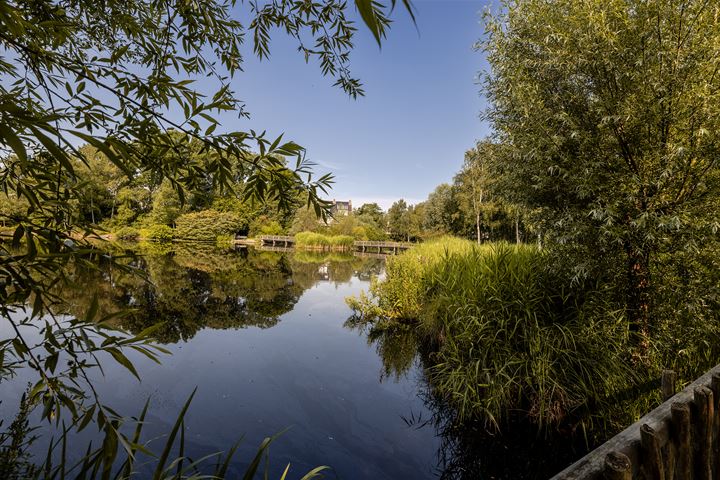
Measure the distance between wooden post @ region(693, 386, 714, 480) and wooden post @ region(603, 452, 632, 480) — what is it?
43.4 inches

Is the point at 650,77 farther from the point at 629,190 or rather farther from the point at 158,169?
the point at 158,169

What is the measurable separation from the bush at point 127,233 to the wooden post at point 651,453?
4658 cm

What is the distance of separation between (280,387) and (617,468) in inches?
228

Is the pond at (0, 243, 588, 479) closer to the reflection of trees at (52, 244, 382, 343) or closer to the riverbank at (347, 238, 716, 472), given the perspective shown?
the reflection of trees at (52, 244, 382, 343)

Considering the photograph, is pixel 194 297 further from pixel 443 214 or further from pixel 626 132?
pixel 443 214

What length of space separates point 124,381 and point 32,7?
6.47 meters

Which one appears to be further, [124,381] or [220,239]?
[220,239]

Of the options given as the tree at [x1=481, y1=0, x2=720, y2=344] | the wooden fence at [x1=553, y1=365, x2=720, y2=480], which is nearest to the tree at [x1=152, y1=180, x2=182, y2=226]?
the tree at [x1=481, y1=0, x2=720, y2=344]

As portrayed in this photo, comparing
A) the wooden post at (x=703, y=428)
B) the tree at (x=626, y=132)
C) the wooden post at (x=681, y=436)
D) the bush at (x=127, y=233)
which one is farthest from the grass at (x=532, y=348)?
the bush at (x=127, y=233)

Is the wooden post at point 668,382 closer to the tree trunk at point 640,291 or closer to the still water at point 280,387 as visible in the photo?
the tree trunk at point 640,291

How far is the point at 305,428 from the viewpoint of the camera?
4930 mm

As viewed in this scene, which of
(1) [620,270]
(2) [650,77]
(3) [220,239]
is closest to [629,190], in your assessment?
(1) [620,270]

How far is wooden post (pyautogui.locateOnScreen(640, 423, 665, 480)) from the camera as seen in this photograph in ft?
4.93

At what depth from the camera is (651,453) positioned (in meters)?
1.52
